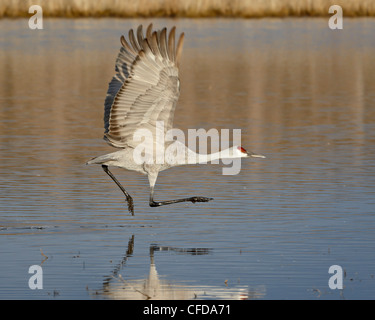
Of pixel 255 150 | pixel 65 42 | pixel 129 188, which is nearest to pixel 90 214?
pixel 129 188

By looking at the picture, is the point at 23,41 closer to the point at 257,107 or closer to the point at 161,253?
the point at 257,107

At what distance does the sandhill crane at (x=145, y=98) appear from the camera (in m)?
9.62

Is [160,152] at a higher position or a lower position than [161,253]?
higher

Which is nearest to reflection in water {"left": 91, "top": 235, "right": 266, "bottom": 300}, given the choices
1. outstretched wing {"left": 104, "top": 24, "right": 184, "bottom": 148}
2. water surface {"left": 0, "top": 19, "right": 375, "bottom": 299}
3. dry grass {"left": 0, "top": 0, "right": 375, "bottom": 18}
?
water surface {"left": 0, "top": 19, "right": 375, "bottom": 299}

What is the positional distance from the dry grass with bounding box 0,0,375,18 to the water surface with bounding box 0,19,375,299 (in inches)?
581

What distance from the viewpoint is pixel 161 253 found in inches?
357

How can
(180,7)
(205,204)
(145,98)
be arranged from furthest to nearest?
1. (180,7)
2. (205,204)
3. (145,98)

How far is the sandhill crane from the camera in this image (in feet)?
31.6

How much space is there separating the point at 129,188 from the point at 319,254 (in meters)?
3.99

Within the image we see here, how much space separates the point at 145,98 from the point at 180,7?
32.2 meters

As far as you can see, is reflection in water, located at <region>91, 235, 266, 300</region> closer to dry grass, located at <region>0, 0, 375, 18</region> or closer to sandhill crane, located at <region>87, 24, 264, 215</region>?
sandhill crane, located at <region>87, 24, 264, 215</region>

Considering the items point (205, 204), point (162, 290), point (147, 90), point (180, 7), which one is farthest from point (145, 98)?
point (180, 7)

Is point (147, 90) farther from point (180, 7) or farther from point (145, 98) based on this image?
point (180, 7)

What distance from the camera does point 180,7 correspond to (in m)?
41.6
